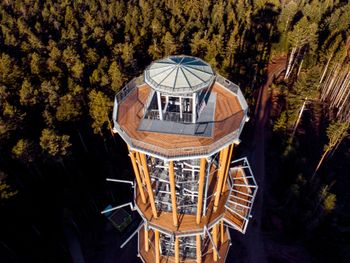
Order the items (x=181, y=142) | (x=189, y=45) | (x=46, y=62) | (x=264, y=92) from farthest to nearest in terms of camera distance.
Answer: (x=264, y=92), (x=189, y=45), (x=46, y=62), (x=181, y=142)

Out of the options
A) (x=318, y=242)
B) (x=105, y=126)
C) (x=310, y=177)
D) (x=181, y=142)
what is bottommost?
(x=318, y=242)

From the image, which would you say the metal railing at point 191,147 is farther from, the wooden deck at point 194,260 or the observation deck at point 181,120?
the wooden deck at point 194,260

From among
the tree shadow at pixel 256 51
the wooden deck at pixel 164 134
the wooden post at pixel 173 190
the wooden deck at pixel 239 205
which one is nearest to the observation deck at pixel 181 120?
the wooden deck at pixel 164 134

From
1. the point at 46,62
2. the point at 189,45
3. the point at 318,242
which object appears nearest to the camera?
the point at 318,242

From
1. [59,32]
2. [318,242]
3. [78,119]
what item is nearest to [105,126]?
[78,119]

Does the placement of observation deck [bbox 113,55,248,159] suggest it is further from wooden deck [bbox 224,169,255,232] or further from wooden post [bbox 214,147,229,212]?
wooden deck [bbox 224,169,255,232]

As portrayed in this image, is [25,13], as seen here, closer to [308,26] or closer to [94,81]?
[94,81]
